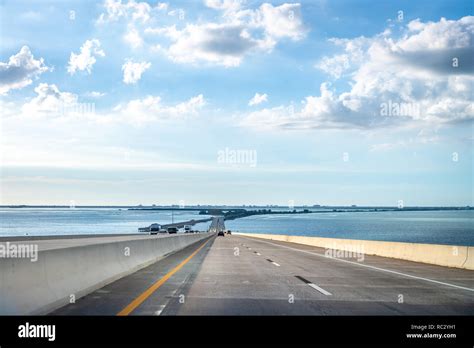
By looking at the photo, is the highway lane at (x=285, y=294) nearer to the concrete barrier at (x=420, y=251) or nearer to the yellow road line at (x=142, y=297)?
the yellow road line at (x=142, y=297)

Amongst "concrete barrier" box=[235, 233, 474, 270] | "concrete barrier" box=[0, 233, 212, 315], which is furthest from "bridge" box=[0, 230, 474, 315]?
"concrete barrier" box=[235, 233, 474, 270]

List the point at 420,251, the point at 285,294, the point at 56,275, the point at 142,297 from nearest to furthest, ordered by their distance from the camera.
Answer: the point at 56,275
the point at 142,297
the point at 285,294
the point at 420,251

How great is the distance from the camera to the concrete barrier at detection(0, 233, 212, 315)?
26.5ft

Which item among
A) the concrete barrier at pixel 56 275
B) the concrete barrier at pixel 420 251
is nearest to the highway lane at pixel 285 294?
the concrete barrier at pixel 56 275

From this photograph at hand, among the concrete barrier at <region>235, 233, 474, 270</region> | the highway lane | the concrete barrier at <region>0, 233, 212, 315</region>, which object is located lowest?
the concrete barrier at <region>235, 233, 474, 270</region>

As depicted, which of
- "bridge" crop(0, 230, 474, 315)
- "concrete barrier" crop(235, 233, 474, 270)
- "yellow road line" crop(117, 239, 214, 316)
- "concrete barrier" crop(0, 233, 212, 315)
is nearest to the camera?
"concrete barrier" crop(0, 233, 212, 315)

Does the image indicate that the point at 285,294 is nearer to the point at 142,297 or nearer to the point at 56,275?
the point at 142,297

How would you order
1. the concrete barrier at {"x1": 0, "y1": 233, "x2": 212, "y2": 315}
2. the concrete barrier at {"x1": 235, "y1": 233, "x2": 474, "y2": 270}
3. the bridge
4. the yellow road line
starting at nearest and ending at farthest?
the concrete barrier at {"x1": 0, "y1": 233, "x2": 212, "y2": 315} < the bridge < the yellow road line < the concrete barrier at {"x1": 235, "y1": 233, "x2": 474, "y2": 270}

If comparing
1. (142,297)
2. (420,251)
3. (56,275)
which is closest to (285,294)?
(142,297)

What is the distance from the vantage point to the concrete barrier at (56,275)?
8.08 metres

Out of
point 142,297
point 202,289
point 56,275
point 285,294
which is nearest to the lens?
point 56,275

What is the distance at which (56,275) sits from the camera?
10094 millimetres

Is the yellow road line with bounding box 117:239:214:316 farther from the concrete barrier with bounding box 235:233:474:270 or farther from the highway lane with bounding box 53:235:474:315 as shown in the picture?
the concrete barrier with bounding box 235:233:474:270

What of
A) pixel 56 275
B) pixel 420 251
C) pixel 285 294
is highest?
pixel 56 275
